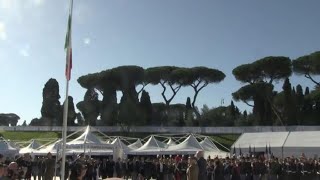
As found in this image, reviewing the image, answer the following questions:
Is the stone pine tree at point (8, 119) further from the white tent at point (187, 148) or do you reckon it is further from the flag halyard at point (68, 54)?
the flag halyard at point (68, 54)

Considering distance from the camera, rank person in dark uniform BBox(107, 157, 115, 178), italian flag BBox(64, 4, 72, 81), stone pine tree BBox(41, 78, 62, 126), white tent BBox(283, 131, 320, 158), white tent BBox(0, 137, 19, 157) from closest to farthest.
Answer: italian flag BBox(64, 4, 72, 81) → person in dark uniform BBox(107, 157, 115, 178) → white tent BBox(283, 131, 320, 158) → white tent BBox(0, 137, 19, 157) → stone pine tree BBox(41, 78, 62, 126)

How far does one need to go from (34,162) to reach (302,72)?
158 ft

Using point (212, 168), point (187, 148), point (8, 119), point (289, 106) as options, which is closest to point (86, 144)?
point (187, 148)

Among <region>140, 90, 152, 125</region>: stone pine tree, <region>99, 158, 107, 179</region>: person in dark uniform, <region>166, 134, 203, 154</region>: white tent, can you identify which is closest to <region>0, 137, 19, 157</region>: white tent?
<region>99, 158, 107, 179</region>: person in dark uniform

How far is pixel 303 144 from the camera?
32531 millimetres

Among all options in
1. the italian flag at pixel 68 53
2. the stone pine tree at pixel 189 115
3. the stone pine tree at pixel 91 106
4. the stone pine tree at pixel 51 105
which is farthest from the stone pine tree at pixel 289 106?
the italian flag at pixel 68 53

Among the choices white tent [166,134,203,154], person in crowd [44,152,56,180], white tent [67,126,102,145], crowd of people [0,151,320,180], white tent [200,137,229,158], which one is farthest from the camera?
white tent [200,137,229,158]

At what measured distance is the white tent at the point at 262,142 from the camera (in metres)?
34.0

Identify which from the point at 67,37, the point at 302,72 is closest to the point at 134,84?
the point at 302,72

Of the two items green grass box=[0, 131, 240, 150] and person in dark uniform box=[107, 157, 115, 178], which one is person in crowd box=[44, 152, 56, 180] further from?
green grass box=[0, 131, 240, 150]

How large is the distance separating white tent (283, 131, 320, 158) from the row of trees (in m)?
28.4

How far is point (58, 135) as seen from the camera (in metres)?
68.5

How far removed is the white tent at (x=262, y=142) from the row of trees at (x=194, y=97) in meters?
26.5

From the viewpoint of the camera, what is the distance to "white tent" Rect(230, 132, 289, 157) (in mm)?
34000
